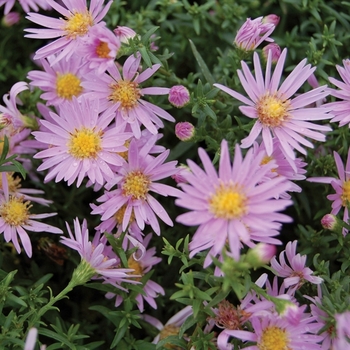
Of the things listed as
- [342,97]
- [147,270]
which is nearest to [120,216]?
[147,270]

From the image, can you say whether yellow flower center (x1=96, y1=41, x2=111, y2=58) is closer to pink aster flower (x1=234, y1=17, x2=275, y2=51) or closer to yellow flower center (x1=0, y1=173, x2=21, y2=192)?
pink aster flower (x1=234, y1=17, x2=275, y2=51)

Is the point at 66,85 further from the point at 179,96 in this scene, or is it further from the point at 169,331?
the point at 169,331

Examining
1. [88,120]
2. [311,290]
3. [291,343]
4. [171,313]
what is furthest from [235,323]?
[88,120]

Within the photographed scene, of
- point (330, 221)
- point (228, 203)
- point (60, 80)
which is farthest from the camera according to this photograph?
point (60, 80)

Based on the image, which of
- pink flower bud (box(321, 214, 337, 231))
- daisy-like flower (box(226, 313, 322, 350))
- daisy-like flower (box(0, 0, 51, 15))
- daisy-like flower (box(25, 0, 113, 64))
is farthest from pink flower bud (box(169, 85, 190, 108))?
daisy-like flower (box(0, 0, 51, 15))

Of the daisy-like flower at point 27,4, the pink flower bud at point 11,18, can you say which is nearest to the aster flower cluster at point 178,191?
the daisy-like flower at point 27,4

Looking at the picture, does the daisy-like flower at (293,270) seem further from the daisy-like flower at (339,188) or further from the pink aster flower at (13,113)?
the pink aster flower at (13,113)

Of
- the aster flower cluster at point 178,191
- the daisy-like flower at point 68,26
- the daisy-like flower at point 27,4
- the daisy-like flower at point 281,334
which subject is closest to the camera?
the aster flower cluster at point 178,191
